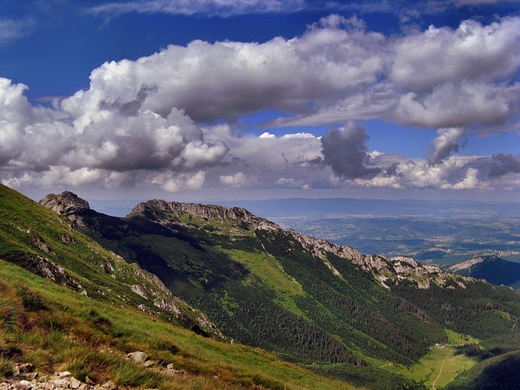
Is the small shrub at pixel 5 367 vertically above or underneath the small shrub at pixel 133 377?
above

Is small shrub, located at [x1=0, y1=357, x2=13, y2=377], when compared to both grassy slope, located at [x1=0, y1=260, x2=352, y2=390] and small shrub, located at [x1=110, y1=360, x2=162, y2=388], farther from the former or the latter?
small shrub, located at [x1=110, y1=360, x2=162, y2=388]

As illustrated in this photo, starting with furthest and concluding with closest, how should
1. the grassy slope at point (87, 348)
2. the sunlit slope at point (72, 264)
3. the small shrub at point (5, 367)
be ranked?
the sunlit slope at point (72, 264) < the grassy slope at point (87, 348) < the small shrub at point (5, 367)

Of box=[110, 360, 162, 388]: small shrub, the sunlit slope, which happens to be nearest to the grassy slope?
box=[110, 360, 162, 388]: small shrub

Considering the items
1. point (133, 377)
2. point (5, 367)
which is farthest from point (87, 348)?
point (5, 367)

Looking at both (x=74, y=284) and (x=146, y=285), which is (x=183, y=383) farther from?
(x=146, y=285)

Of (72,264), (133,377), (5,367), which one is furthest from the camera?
(72,264)

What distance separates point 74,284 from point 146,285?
7025 cm

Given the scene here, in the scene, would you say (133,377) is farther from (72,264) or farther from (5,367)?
(72,264)

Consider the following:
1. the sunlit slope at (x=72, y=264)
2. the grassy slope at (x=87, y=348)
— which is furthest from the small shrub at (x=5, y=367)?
the sunlit slope at (x=72, y=264)

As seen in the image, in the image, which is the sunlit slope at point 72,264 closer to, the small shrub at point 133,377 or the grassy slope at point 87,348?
the grassy slope at point 87,348

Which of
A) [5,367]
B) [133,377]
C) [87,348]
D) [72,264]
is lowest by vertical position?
[72,264]

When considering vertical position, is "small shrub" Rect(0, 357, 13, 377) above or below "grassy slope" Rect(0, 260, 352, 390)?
above

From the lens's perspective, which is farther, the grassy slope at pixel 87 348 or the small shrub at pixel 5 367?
the grassy slope at pixel 87 348

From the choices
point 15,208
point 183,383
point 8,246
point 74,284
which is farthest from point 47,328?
point 15,208
